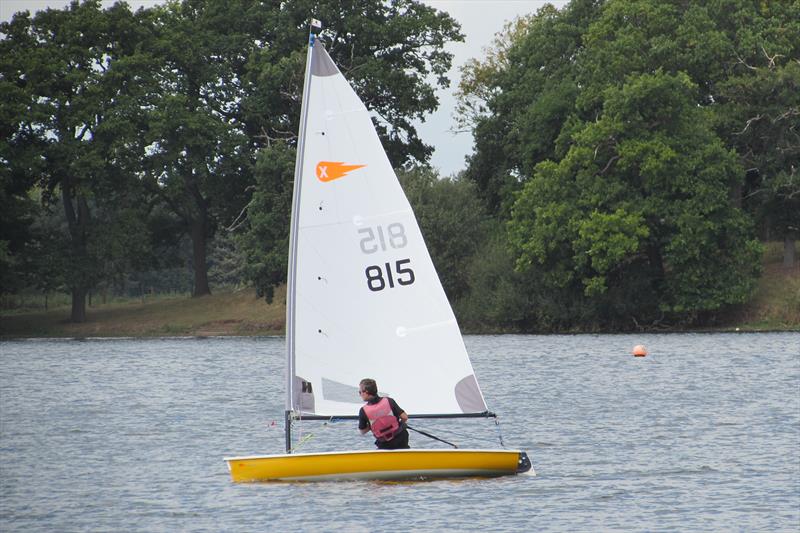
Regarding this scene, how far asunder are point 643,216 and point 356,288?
49354 mm

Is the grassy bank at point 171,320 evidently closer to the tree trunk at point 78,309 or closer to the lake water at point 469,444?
the tree trunk at point 78,309

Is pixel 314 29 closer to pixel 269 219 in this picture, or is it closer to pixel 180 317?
pixel 269 219

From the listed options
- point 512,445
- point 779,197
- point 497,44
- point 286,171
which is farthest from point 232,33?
point 512,445

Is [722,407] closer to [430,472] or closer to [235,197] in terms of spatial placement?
[430,472]

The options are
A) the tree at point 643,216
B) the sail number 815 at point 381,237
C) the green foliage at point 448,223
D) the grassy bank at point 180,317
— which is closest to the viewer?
the sail number 815 at point 381,237

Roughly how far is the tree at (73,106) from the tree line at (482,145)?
0.13 meters

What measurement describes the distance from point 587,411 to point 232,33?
52.9 meters

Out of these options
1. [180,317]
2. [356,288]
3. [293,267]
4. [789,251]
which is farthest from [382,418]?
[180,317]

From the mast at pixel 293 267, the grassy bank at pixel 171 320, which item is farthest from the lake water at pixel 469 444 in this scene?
the grassy bank at pixel 171 320

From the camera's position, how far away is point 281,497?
2061cm

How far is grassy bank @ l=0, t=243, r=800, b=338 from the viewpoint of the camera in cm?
7956

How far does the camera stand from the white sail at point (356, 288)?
2088 centimetres

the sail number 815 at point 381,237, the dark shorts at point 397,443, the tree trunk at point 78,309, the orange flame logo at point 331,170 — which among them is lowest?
the dark shorts at point 397,443

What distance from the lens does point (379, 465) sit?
20.1 metres
